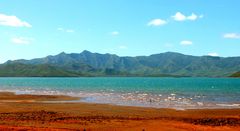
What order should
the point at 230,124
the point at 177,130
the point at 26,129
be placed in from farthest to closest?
the point at 230,124 < the point at 177,130 < the point at 26,129

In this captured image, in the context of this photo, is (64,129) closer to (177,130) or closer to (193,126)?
(177,130)

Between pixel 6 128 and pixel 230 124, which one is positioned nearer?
pixel 6 128

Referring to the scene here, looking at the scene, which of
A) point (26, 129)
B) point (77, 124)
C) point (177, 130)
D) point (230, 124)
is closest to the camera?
point (26, 129)

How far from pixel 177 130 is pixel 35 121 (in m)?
13.0

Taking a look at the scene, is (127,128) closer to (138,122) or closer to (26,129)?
(138,122)

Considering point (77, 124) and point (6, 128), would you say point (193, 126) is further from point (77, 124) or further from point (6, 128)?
point (6, 128)

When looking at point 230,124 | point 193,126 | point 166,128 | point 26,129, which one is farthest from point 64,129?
point 230,124

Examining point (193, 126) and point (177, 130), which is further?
point (193, 126)

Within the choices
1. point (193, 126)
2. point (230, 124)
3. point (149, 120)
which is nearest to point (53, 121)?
point (149, 120)

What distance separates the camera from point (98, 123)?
113ft

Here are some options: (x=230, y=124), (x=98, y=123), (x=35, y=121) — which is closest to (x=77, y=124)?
(x=98, y=123)

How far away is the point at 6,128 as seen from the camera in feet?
93.9

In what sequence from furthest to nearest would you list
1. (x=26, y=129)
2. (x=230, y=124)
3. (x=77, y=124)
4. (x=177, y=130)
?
(x=230, y=124) < (x=77, y=124) < (x=177, y=130) < (x=26, y=129)

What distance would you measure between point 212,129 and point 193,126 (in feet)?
6.81
